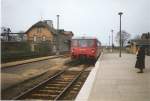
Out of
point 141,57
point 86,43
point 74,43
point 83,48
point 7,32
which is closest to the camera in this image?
point 141,57

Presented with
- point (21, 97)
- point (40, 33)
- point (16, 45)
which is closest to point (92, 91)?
point (21, 97)

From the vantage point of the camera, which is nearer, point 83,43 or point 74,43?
point 83,43

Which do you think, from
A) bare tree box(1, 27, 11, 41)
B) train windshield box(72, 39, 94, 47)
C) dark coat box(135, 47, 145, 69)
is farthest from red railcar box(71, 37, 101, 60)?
bare tree box(1, 27, 11, 41)

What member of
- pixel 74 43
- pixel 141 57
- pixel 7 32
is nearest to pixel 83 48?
pixel 74 43

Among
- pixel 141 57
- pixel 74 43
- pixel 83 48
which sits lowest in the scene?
pixel 141 57

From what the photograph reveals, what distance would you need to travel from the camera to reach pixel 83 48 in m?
30.0

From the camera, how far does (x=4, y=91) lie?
1235 centimetres

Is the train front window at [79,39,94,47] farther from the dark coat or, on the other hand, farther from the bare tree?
the bare tree

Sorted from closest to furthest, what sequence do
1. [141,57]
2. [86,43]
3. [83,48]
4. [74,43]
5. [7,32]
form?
[141,57]
[83,48]
[86,43]
[74,43]
[7,32]

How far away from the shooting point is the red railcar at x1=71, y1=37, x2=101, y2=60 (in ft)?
96.9

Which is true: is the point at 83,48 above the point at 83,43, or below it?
below

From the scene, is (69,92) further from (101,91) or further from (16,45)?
(16,45)

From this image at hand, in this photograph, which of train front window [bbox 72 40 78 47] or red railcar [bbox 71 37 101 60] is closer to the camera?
red railcar [bbox 71 37 101 60]

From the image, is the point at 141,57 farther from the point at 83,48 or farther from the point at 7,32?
the point at 7,32
